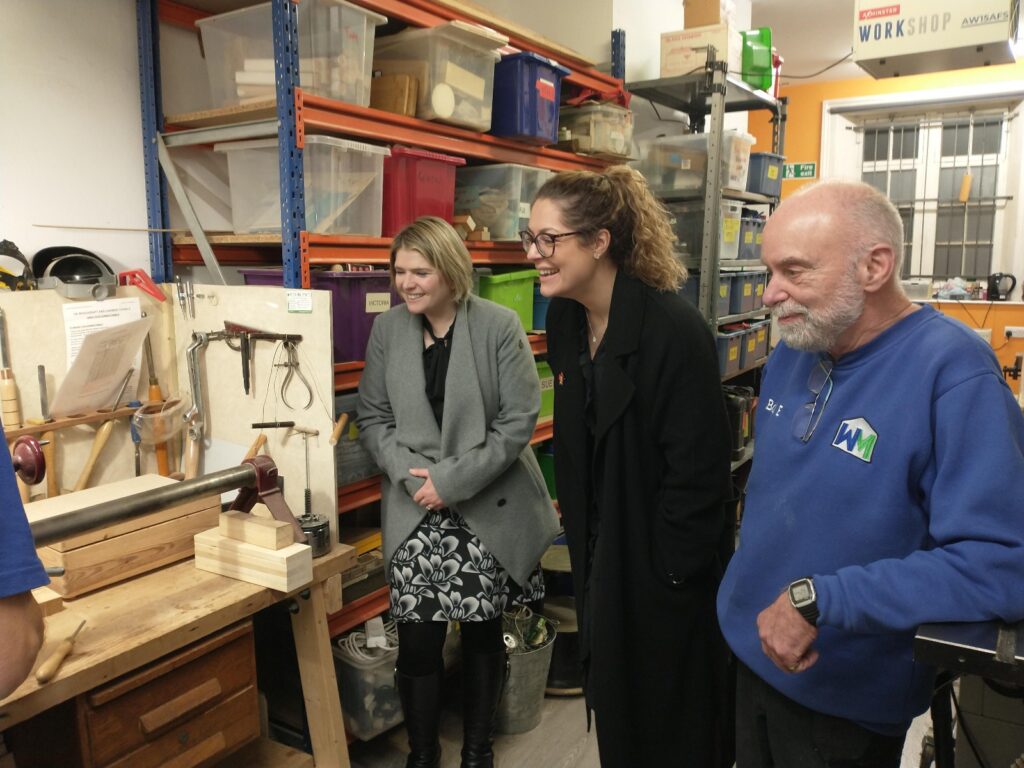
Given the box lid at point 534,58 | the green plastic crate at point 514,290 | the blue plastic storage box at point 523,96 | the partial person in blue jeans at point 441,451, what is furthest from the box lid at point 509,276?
the box lid at point 534,58

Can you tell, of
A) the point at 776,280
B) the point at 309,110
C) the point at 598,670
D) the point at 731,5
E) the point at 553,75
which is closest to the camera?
the point at 776,280

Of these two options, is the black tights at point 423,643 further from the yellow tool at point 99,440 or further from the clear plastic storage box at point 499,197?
the clear plastic storage box at point 499,197

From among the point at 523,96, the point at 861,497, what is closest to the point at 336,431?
the point at 861,497

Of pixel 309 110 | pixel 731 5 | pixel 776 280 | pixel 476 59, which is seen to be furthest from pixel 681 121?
pixel 776 280

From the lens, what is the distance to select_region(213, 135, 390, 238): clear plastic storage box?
211cm

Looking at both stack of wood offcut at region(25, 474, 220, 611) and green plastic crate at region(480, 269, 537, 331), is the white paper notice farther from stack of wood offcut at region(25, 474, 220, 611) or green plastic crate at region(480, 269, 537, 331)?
green plastic crate at region(480, 269, 537, 331)

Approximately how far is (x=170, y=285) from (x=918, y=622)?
204 cm

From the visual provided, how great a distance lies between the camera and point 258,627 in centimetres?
243

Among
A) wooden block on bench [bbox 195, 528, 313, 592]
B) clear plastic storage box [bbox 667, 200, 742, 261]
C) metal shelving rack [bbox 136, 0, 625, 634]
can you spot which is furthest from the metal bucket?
clear plastic storage box [bbox 667, 200, 742, 261]

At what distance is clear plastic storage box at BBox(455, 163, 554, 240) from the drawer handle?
5.80 feet

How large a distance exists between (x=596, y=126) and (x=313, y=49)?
1.47 meters

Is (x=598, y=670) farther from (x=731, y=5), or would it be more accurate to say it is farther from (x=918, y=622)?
(x=731, y=5)

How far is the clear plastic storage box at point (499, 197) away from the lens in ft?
9.21

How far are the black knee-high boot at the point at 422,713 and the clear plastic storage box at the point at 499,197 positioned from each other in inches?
60.8
